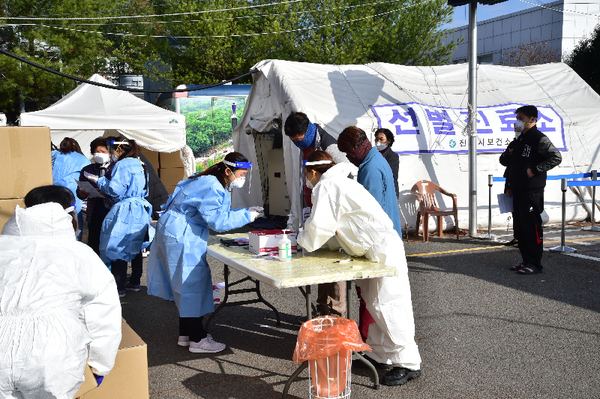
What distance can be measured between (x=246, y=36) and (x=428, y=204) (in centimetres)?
1806

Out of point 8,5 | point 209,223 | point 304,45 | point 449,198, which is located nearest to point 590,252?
point 449,198

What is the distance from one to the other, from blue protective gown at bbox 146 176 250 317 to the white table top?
0.72ft

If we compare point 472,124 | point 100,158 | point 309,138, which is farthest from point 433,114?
point 100,158

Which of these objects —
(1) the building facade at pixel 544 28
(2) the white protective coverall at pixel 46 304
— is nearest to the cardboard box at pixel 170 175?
(2) the white protective coverall at pixel 46 304

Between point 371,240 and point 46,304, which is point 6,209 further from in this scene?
point 371,240

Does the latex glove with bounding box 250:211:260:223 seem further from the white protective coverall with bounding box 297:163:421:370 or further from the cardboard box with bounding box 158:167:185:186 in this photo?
the cardboard box with bounding box 158:167:185:186

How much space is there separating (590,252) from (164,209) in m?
6.28

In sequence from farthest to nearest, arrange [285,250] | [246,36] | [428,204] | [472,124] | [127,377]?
[246,36] → [428,204] → [472,124] → [285,250] → [127,377]

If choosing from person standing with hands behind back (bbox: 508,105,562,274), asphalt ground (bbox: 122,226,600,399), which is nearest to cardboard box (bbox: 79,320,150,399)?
asphalt ground (bbox: 122,226,600,399)

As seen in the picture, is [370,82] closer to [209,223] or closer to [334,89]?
[334,89]

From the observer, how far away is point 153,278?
4410 millimetres

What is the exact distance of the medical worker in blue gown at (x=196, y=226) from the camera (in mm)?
4078

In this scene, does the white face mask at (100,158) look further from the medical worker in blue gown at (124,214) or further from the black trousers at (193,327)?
the black trousers at (193,327)

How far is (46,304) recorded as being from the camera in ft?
6.91
